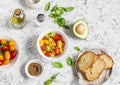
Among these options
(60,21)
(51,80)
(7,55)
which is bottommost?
(51,80)

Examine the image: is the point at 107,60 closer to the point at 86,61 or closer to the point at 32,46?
the point at 86,61

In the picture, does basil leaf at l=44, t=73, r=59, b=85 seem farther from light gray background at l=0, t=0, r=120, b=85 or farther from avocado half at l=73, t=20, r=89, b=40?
avocado half at l=73, t=20, r=89, b=40

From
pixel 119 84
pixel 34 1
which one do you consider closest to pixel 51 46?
pixel 34 1

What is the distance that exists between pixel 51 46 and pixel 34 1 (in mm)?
209

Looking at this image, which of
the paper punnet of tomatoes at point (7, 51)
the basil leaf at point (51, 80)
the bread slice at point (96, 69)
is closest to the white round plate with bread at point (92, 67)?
the bread slice at point (96, 69)

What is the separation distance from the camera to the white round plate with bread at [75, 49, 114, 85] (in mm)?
1974

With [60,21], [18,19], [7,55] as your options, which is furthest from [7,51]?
[60,21]

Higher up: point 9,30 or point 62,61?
point 9,30

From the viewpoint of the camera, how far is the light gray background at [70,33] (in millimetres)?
1972

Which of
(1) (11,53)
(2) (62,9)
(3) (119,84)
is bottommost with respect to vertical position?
(3) (119,84)

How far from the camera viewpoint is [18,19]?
196cm

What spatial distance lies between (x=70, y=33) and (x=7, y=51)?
0.29 m

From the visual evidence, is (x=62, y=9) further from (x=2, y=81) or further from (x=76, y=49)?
(x=2, y=81)

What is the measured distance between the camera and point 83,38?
2010 mm
